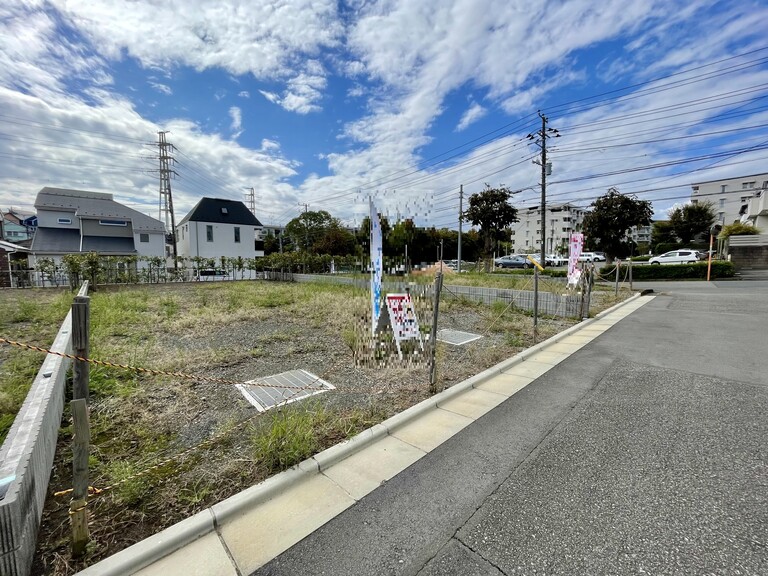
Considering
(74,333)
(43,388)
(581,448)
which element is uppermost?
(74,333)

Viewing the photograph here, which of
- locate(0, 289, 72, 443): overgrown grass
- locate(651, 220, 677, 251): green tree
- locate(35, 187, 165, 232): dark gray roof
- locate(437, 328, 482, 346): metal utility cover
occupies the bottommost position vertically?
locate(437, 328, 482, 346): metal utility cover

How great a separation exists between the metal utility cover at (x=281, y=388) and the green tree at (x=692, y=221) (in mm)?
47776

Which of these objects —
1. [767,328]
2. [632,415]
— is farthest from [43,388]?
[767,328]

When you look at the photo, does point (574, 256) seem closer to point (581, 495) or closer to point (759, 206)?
point (581, 495)

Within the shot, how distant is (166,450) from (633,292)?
15.4 meters

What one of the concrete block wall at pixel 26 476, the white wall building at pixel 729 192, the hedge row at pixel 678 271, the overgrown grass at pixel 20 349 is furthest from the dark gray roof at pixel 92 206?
the white wall building at pixel 729 192

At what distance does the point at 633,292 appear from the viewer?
1266 cm

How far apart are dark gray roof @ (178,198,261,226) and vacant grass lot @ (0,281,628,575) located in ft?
75.2

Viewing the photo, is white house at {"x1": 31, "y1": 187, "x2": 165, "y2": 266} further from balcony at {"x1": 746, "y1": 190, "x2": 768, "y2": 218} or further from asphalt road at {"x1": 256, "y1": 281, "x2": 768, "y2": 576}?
balcony at {"x1": 746, "y1": 190, "x2": 768, "y2": 218}

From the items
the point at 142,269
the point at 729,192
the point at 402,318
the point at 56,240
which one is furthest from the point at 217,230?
the point at 729,192

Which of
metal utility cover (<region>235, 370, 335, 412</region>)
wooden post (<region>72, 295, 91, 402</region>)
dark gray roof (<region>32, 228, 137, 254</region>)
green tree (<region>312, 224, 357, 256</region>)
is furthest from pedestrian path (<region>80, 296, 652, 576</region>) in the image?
green tree (<region>312, 224, 357, 256</region>)

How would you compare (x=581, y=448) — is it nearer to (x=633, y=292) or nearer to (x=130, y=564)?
(x=130, y=564)

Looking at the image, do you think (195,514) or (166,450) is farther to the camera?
(166,450)

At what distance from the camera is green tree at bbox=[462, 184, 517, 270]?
24.8m
